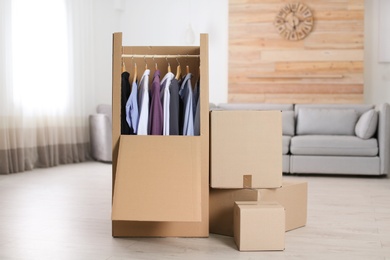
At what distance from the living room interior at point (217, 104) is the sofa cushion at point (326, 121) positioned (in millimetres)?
520

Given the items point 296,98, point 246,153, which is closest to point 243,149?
point 246,153

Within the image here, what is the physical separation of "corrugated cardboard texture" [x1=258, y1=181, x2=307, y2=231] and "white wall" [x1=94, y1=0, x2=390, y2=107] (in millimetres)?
4500

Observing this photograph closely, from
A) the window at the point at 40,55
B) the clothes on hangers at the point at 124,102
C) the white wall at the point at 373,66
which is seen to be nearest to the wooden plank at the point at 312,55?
the white wall at the point at 373,66

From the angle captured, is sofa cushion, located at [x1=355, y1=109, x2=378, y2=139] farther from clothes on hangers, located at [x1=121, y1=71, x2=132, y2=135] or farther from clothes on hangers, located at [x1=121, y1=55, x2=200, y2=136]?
clothes on hangers, located at [x1=121, y1=71, x2=132, y2=135]

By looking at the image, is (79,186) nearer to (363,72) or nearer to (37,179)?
(37,179)

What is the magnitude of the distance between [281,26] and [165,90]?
461cm

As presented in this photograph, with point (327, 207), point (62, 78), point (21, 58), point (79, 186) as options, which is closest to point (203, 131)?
point (327, 207)

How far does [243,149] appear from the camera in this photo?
2879mm

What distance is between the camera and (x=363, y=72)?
711 centimetres

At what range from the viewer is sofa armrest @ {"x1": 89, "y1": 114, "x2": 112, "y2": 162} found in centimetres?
687

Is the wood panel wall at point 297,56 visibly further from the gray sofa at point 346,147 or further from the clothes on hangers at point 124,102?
the clothes on hangers at point 124,102

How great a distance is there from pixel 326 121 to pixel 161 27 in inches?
115

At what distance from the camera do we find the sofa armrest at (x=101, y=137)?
687cm

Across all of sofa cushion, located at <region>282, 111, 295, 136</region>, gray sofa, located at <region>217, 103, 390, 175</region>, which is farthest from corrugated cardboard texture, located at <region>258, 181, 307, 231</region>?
sofa cushion, located at <region>282, 111, 295, 136</region>
